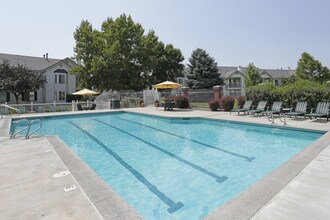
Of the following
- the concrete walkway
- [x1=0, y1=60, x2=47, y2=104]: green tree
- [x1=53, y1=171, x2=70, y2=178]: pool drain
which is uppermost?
[x1=0, y1=60, x2=47, y2=104]: green tree

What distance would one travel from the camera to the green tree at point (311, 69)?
37406 mm

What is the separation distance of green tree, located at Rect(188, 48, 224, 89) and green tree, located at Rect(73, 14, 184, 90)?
6.71m

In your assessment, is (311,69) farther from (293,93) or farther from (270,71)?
(293,93)

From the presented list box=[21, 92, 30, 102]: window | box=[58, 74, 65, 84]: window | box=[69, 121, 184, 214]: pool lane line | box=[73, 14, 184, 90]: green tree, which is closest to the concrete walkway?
box=[69, 121, 184, 214]: pool lane line

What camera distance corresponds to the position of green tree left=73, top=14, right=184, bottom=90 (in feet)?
91.9

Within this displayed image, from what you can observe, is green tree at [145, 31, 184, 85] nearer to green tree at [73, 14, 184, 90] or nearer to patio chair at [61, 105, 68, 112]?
green tree at [73, 14, 184, 90]

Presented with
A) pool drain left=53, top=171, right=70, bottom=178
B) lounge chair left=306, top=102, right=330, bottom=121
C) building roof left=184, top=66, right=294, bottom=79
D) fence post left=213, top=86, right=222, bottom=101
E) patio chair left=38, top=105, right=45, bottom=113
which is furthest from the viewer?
building roof left=184, top=66, right=294, bottom=79

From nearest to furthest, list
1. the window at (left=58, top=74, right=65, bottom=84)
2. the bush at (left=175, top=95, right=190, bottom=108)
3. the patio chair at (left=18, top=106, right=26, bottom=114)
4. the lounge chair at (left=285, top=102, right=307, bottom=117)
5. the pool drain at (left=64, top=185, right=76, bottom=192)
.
A: 1. the pool drain at (left=64, top=185, right=76, bottom=192)
2. the lounge chair at (left=285, top=102, right=307, bottom=117)
3. the patio chair at (left=18, top=106, right=26, bottom=114)
4. the bush at (left=175, top=95, right=190, bottom=108)
5. the window at (left=58, top=74, right=65, bottom=84)

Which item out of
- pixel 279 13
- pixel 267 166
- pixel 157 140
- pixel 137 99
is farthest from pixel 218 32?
pixel 267 166

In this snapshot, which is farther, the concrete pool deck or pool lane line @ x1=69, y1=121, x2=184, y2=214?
pool lane line @ x1=69, y1=121, x2=184, y2=214

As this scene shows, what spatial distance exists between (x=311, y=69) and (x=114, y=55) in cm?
3203

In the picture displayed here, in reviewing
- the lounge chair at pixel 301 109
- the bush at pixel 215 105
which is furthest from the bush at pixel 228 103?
the lounge chair at pixel 301 109

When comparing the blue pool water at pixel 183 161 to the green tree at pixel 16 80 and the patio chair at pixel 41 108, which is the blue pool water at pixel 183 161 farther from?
the green tree at pixel 16 80

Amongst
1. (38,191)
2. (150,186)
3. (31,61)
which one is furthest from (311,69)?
(31,61)
